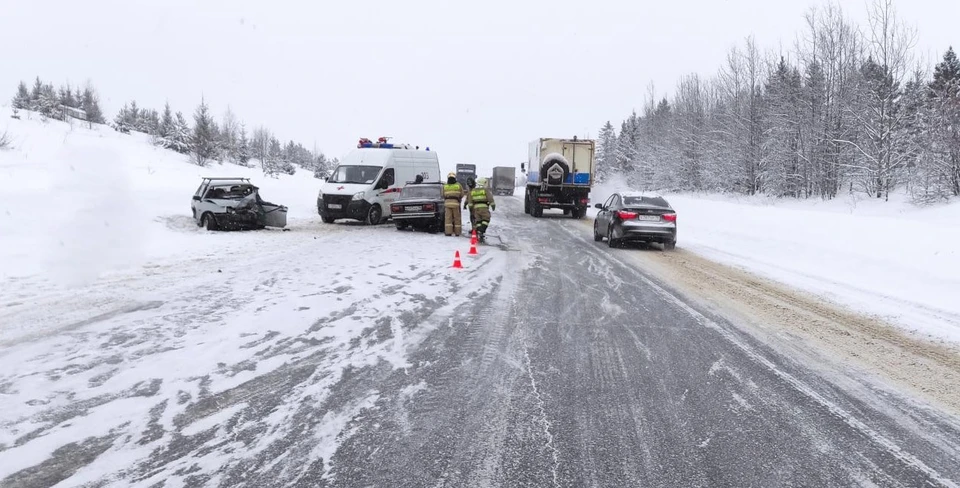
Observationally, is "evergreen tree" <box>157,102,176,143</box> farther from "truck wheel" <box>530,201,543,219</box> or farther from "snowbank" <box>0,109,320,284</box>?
"truck wheel" <box>530,201,543,219</box>

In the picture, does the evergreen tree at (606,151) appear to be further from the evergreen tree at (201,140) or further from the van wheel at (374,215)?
the van wheel at (374,215)

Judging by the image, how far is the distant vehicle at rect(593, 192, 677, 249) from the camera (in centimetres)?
1434

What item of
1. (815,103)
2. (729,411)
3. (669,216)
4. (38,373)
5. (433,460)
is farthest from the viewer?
(815,103)

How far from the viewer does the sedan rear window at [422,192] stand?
17.1 metres

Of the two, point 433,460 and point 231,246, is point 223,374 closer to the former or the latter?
point 433,460

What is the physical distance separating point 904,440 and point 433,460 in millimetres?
3015

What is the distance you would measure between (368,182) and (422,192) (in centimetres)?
261

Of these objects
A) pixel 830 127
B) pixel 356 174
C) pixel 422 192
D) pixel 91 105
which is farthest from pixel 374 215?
pixel 91 105

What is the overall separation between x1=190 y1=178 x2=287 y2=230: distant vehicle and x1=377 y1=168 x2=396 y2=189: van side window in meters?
3.52

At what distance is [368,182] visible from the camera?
18828mm

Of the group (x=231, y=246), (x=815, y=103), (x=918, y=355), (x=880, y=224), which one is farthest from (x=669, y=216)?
(x=815, y=103)

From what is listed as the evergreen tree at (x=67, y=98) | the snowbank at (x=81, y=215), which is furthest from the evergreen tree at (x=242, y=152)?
the snowbank at (x=81, y=215)

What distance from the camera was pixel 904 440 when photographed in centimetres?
362

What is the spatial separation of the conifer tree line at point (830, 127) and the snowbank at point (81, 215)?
30329 mm
